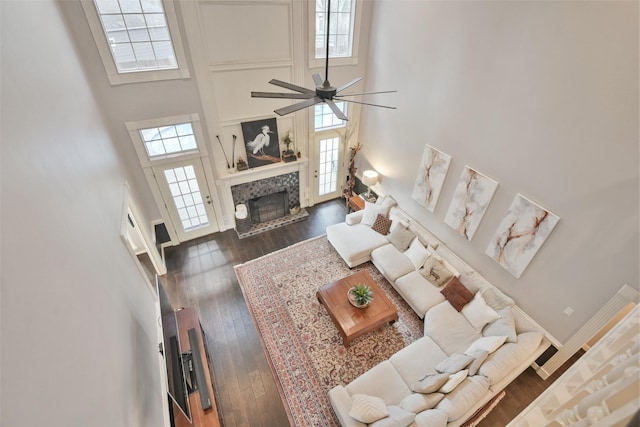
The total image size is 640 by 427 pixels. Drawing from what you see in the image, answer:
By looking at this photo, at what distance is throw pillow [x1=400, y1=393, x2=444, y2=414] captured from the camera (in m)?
3.01

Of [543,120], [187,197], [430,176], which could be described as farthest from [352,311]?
[187,197]

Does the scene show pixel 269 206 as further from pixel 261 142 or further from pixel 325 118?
pixel 325 118

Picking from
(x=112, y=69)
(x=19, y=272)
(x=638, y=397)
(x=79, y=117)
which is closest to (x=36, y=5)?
(x=79, y=117)

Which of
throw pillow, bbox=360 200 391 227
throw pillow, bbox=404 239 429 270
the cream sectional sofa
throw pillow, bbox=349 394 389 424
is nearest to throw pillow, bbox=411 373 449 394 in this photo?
the cream sectional sofa

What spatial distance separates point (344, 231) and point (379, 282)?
122 centimetres

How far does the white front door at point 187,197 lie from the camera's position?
208 inches

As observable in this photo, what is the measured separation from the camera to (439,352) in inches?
151

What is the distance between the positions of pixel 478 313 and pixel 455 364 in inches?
44.5

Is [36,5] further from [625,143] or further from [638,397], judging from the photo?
[625,143]

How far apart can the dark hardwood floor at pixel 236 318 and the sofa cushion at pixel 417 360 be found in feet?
2.95

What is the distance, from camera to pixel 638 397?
0.50 m

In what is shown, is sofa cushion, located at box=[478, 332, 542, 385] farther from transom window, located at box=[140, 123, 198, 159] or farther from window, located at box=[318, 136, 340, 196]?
transom window, located at box=[140, 123, 198, 159]

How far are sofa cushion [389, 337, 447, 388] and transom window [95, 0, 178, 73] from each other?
5574 millimetres

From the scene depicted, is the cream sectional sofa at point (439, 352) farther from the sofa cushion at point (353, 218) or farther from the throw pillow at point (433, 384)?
the sofa cushion at point (353, 218)
